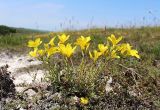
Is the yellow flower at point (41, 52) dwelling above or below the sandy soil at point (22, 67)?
above

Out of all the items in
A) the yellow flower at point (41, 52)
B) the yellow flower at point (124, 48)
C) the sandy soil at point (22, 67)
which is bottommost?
the sandy soil at point (22, 67)

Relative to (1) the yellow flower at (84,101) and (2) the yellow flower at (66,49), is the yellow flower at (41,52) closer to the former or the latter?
(2) the yellow flower at (66,49)

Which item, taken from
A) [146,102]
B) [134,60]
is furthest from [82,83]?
[134,60]

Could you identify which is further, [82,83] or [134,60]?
[134,60]

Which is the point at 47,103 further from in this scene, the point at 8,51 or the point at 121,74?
the point at 8,51

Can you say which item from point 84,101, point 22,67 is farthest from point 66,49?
point 22,67

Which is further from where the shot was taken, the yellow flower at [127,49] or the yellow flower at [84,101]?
the yellow flower at [127,49]

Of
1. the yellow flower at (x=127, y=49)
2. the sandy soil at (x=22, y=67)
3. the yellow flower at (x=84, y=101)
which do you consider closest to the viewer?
the yellow flower at (x=84, y=101)

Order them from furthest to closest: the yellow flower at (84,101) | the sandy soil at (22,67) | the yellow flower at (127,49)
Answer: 1. the sandy soil at (22,67)
2. the yellow flower at (127,49)
3. the yellow flower at (84,101)

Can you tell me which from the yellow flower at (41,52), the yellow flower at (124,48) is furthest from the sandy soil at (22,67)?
the yellow flower at (124,48)

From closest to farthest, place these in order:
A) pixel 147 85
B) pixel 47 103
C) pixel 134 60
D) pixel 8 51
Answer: pixel 47 103, pixel 147 85, pixel 134 60, pixel 8 51

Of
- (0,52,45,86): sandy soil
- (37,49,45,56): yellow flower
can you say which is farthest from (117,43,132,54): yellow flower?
(0,52,45,86): sandy soil
